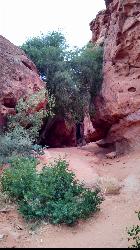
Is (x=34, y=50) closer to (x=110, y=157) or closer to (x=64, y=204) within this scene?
(x=110, y=157)

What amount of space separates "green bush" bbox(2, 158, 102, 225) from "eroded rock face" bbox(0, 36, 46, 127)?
382 centimetres

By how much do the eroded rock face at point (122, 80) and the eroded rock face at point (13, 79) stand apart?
300 centimetres

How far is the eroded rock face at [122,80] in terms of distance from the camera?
14805 millimetres

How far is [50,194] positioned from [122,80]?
25.2 feet

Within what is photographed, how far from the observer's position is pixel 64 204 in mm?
8789

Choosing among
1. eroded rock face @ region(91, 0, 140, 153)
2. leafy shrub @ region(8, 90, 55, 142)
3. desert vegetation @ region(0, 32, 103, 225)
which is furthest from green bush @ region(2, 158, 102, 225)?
eroded rock face @ region(91, 0, 140, 153)

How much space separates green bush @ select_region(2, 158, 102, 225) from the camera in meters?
8.62

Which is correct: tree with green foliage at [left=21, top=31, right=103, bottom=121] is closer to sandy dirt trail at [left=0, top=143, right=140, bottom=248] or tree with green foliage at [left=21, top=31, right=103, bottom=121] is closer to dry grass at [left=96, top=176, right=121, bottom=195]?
dry grass at [left=96, top=176, right=121, bottom=195]

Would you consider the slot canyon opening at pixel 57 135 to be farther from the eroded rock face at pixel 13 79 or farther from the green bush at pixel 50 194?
the green bush at pixel 50 194

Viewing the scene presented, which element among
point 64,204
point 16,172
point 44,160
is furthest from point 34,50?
point 64,204

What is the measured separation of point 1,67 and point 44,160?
12.5 feet

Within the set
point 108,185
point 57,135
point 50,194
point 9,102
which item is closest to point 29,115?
point 9,102

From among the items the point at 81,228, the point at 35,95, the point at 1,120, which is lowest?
the point at 81,228

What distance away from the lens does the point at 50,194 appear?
897cm
